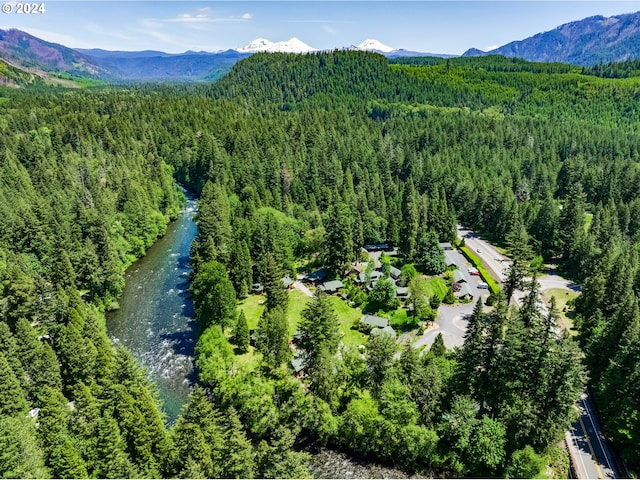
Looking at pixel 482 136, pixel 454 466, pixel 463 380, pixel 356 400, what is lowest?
pixel 454 466

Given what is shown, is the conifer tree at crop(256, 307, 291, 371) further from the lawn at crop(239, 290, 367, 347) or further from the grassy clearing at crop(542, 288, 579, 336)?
the grassy clearing at crop(542, 288, 579, 336)

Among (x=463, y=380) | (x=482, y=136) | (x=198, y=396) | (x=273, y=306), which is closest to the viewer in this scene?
(x=198, y=396)

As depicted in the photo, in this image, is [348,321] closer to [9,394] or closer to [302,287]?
[302,287]

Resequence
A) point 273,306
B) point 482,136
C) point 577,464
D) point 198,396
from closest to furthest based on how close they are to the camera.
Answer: point 198,396, point 577,464, point 273,306, point 482,136

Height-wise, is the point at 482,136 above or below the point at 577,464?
above

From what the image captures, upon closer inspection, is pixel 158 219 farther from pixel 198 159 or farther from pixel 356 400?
pixel 356 400

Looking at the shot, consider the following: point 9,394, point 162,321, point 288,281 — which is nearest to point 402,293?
point 288,281

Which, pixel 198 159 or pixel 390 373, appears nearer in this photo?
pixel 390 373

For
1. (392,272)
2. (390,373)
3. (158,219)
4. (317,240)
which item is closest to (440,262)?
(392,272)
